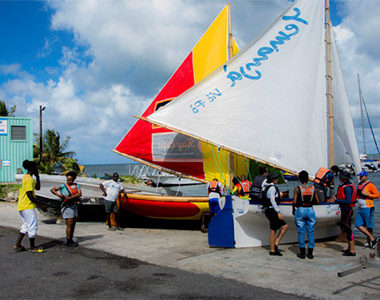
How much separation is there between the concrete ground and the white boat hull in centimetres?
25

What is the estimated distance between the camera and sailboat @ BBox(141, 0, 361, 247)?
10.4 m

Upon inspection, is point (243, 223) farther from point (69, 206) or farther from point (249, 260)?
point (69, 206)

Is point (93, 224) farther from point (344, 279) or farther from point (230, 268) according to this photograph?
point (344, 279)

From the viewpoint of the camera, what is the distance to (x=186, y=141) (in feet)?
42.7

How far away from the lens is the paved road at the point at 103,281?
16.4 ft

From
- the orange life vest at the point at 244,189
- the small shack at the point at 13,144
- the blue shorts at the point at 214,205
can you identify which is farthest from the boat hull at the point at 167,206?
the small shack at the point at 13,144

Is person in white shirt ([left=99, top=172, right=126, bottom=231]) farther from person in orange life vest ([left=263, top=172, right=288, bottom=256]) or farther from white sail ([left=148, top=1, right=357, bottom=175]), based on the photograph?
person in orange life vest ([left=263, top=172, right=288, bottom=256])

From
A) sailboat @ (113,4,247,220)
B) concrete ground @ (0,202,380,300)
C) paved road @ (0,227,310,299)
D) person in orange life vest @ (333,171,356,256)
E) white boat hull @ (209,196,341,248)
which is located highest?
sailboat @ (113,4,247,220)

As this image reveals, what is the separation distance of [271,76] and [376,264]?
664 cm

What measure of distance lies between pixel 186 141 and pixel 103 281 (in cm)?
784

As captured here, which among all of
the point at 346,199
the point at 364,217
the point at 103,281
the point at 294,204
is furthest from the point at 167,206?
the point at 103,281

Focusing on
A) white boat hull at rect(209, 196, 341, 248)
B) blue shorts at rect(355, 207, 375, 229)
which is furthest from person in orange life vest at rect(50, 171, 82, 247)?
blue shorts at rect(355, 207, 375, 229)

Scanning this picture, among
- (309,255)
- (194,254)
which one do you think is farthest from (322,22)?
(194,254)

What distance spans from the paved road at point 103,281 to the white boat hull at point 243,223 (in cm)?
211
